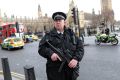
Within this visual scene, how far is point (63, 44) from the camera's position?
4305 mm

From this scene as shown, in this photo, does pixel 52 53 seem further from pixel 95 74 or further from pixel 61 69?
pixel 95 74

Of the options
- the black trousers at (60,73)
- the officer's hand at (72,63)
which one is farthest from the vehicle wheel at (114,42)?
the officer's hand at (72,63)

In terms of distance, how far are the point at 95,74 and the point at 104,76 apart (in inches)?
22.2

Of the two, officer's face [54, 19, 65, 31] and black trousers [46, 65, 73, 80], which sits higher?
officer's face [54, 19, 65, 31]

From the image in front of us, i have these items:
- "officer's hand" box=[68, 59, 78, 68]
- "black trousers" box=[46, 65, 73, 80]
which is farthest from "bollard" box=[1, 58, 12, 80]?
"officer's hand" box=[68, 59, 78, 68]

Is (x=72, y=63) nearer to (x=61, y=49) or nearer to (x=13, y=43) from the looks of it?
(x=61, y=49)

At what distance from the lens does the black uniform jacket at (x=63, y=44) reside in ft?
14.1

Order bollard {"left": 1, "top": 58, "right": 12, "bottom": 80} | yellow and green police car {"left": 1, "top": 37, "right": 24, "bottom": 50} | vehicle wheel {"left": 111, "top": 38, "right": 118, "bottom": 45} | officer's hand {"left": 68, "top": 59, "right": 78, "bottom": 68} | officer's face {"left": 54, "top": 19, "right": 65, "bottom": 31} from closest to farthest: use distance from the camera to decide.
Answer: officer's hand {"left": 68, "top": 59, "right": 78, "bottom": 68}, officer's face {"left": 54, "top": 19, "right": 65, "bottom": 31}, bollard {"left": 1, "top": 58, "right": 12, "bottom": 80}, vehicle wheel {"left": 111, "top": 38, "right": 118, "bottom": 45}, yellow and green police car {"left": 1, "top": 37, "right": 24, "bottom": 50}

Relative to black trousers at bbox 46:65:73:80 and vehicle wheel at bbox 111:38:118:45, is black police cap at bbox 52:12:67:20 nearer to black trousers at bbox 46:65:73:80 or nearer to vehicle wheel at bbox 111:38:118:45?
black trousers at bbox 46:65:73:80

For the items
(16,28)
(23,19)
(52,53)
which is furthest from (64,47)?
(23,19)

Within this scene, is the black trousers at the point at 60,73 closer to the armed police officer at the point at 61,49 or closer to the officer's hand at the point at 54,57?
the armed police officer at the point at 61,49

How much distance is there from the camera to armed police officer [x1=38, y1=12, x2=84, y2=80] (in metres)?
4.27

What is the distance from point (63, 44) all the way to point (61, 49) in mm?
74

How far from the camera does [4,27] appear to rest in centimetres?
4053
